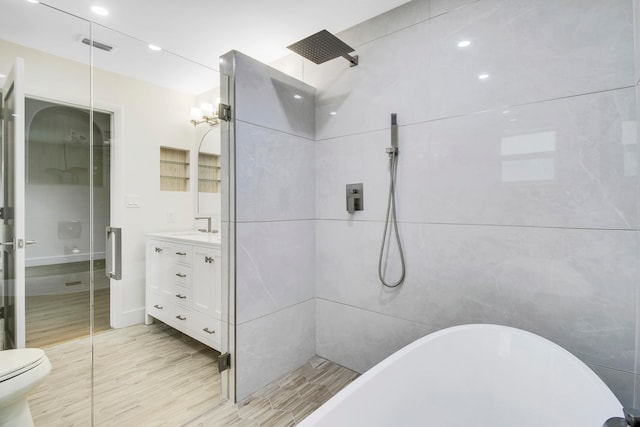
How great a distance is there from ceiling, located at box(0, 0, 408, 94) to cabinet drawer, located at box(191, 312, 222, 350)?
1.58m

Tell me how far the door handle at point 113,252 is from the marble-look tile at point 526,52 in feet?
6.36

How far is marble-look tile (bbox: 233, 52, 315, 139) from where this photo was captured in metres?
1.87

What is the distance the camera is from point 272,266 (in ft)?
6.77

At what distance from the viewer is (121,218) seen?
63.8 inches

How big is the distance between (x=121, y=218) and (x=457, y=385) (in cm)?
189

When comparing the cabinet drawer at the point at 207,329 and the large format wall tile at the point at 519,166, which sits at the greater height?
the large format wall tile at the point at 519,166

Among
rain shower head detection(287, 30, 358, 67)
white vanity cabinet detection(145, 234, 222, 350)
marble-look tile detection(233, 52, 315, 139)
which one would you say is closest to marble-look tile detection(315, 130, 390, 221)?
marble-look tile detection(233, 52, 315, 139)

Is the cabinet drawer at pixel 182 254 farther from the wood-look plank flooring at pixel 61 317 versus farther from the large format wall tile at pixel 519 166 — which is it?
the large format wall tile at pixel 519 166

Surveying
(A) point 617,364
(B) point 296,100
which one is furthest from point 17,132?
(A) point 617,364

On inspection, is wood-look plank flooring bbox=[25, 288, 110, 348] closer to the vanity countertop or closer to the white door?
the white door

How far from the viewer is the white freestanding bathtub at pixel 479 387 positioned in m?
1.06

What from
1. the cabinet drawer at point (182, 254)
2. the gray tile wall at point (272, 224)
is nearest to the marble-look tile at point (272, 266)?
the gray tile wall at point (272, 224)

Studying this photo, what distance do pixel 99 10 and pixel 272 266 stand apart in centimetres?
201

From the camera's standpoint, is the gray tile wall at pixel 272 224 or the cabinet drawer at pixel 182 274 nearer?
the gray tile wall at pixel 272 224
